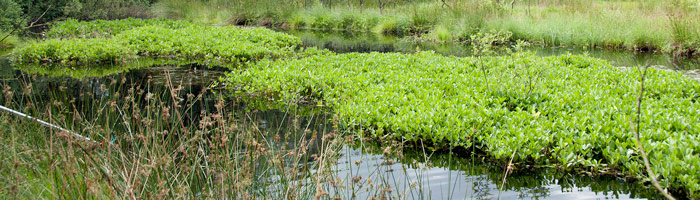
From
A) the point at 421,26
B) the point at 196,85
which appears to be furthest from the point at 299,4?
the point at 196,85

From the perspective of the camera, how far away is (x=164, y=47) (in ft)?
41.4

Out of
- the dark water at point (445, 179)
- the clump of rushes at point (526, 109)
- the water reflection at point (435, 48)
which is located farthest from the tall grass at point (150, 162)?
the water reflection at point (435, 48)

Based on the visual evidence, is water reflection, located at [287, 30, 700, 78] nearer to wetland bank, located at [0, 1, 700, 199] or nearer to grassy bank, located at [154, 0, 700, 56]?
grassy bank, located at [154, 0, 700, 56]

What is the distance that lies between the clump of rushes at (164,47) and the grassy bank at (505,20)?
496 cm

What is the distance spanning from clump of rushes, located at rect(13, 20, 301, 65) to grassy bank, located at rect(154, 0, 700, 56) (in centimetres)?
496

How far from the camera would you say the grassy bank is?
39.9 feet

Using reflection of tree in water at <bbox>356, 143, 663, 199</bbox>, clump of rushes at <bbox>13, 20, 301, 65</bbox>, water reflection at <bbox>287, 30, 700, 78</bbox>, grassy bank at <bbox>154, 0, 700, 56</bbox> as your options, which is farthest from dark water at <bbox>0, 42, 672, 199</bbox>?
clump of rushes at <bbox>13, 20, 301, 65</bbox>

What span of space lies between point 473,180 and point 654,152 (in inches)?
53.4

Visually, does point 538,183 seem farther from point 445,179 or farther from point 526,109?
point 526,109

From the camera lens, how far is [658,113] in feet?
16.0

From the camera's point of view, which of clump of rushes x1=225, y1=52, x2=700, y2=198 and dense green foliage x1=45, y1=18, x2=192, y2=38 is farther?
dense green foliage x1=45, y1=18, x2=192, y2=38

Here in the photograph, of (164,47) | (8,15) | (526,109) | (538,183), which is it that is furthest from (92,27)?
(538,183)

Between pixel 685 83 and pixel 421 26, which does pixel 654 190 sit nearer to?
pixel 685 83

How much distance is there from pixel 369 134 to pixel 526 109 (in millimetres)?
1699
